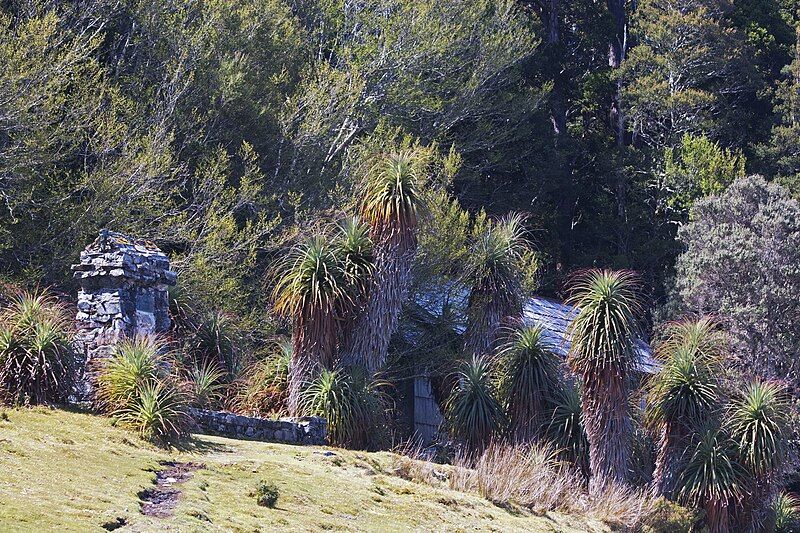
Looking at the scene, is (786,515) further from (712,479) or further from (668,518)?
(668,518)

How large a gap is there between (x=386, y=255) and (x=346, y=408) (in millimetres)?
3120

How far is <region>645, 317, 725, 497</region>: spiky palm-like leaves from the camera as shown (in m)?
23.2

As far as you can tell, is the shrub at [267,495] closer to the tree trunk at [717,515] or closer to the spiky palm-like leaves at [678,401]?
the spiky palm-like leaves at [678,401]

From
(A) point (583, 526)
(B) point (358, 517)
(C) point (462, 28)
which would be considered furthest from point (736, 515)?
(C) point (462, 28)

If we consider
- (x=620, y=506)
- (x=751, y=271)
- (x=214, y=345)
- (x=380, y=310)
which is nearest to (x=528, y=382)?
(x=380, y=310)

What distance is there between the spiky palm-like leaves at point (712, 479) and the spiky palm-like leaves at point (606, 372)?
1.24 m

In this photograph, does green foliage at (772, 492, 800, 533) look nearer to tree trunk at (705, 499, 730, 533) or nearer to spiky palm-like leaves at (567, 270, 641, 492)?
tree trunk at (705, 499, 730, 533)

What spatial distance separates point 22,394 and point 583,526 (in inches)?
318

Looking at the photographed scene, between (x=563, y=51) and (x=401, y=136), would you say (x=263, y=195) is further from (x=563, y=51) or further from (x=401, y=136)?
(x=563, y=51)

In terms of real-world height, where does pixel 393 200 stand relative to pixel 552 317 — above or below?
above

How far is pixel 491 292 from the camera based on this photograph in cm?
2508

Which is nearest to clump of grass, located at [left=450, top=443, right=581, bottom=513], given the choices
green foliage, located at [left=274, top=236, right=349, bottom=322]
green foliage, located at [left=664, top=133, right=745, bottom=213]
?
green foliage, located at [left=274, top=236, right=349, bottom=322]

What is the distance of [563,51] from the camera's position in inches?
1812

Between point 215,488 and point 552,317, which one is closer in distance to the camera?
point 215,488
